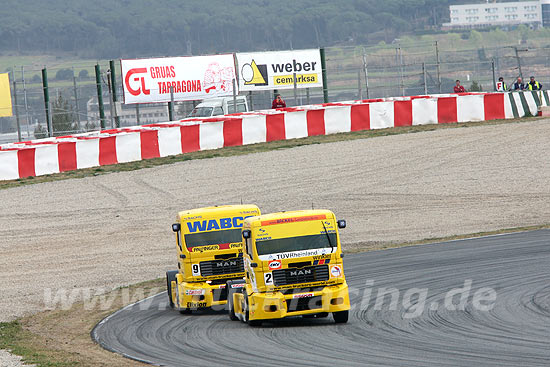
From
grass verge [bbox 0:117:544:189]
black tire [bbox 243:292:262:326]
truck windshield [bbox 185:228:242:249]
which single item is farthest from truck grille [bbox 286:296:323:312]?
grass verge [bbox 0:117:544:189]

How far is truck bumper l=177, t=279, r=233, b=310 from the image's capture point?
14.1 metres

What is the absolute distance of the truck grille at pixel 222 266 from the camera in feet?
46.9

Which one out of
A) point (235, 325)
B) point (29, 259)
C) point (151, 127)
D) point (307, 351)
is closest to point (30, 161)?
point (151, 127)

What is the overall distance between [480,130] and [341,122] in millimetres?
4591

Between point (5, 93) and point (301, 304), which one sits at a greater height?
point (5, 93)

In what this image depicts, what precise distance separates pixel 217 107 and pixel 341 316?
24333mm

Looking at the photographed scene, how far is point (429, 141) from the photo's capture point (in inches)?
1093

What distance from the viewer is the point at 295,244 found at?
1240cm

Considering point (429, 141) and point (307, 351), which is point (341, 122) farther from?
point (307, 351)

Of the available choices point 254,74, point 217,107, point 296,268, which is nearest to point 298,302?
point 296,268

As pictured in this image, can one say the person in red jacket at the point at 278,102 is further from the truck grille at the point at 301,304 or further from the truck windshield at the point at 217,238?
the truck grille at the point at 301,304

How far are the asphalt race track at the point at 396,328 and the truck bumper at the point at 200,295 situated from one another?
0.62 feet

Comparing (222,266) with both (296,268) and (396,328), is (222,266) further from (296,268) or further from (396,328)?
(396,328)

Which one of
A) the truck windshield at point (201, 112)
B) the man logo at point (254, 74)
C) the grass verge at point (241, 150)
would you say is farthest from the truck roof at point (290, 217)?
the man logo at point (254, 74)
